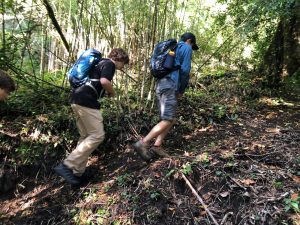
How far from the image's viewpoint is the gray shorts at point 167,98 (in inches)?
155

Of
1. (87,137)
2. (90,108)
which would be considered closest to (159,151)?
(87,137)

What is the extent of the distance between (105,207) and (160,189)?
0.63 meters

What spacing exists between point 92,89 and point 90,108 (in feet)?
0.74

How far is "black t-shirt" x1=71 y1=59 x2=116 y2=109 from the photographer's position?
12.1 feet

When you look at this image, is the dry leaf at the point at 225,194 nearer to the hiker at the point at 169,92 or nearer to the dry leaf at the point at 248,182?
the dry leaf at the point at 248,182

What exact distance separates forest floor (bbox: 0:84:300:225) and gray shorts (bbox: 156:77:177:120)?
0.54m

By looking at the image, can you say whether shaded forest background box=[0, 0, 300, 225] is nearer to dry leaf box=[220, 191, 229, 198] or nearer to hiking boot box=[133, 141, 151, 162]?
dry leaf box=[220, 191, 229, 198]

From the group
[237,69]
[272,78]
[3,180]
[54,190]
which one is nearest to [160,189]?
[54,190]

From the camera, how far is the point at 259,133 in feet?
15.1

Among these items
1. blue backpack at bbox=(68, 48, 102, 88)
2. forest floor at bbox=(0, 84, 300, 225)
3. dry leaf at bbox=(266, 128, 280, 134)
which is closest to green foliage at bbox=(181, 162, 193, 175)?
forest floor at bbox=(0, 84, 300, 225)

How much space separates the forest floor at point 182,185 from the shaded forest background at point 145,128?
14mm

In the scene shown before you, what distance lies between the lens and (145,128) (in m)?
4.81

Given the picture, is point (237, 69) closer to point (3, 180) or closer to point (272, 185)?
point (272, 185)

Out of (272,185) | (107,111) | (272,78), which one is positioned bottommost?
(272,185)
